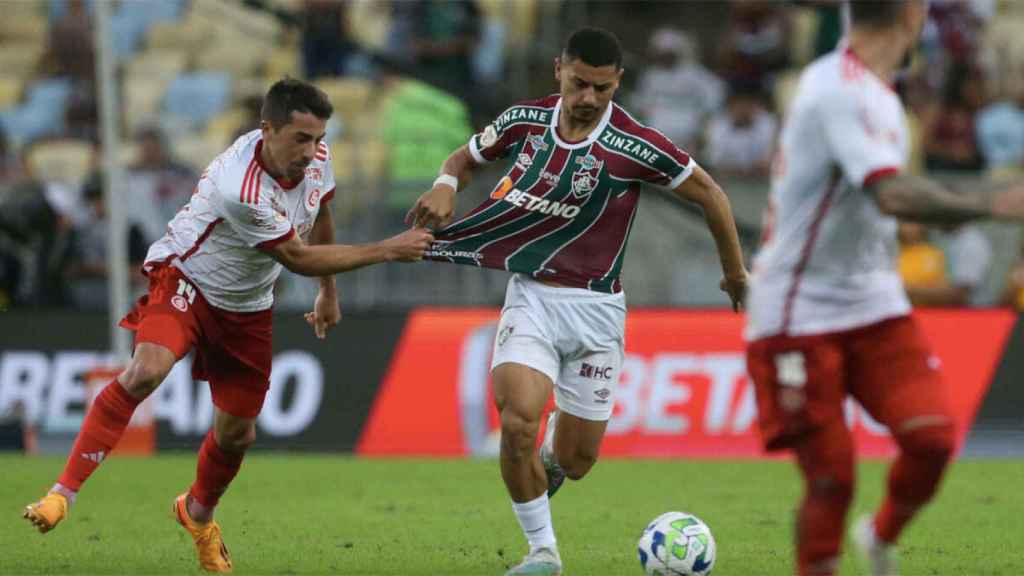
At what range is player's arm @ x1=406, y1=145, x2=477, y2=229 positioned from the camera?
27.1 feet

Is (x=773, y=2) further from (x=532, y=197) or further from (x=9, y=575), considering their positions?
(x=9, y=575)

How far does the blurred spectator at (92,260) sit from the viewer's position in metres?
17.2

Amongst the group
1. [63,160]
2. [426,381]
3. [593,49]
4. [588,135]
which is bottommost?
[426,381]

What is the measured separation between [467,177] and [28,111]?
47.5ft

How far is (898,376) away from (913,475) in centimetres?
36

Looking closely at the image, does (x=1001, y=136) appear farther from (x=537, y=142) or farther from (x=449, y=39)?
(x=537, y=142)

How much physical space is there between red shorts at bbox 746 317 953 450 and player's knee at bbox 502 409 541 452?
1916mm

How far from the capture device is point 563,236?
8.46m

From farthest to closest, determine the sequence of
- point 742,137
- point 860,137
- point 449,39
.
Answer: point 449,39 → point 742,137 → point 860,137

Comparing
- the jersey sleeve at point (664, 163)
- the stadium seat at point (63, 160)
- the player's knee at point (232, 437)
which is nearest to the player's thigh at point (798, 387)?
the jersey sleeve at point (664, 163)

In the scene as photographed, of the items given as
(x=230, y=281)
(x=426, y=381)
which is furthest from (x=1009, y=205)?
(x=426, y=381)

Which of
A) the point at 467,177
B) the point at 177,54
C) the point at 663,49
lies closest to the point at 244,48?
the point at 177,54

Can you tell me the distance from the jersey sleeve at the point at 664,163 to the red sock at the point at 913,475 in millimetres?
2411

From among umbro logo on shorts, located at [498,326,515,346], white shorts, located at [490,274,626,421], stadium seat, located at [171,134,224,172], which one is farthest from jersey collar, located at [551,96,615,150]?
stadium seat, located at [171,134,224,172]
